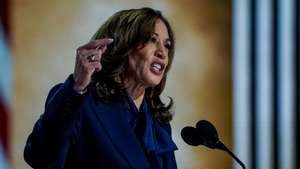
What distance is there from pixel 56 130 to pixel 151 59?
32 cm

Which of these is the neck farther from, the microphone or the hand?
the hand

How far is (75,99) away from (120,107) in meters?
0.21

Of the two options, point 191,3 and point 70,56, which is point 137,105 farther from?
point 191,3

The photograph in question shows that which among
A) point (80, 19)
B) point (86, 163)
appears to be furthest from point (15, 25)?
point (86, 163)

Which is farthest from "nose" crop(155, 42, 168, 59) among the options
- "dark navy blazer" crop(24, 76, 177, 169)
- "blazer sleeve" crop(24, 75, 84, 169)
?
"blazer sleeve" crop(24, 75, 84, 169)

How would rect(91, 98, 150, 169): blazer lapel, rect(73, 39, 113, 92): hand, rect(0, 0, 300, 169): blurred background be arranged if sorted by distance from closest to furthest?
rect(73, 39, 113, 92): hand
rect(91, 98, 150, 169): blazer lapel
rect(0, 0, 300, 169): blurred background

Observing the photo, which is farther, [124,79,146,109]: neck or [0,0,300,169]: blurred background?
[0,0,300,169]: blurred background

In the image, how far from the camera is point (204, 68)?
1.62m

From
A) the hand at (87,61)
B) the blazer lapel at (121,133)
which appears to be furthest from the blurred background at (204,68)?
the hand at (87,61)

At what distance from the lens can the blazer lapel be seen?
1166 mm

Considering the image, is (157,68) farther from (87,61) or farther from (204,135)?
(87,61)

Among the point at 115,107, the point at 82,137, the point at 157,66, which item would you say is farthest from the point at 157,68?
the point at 82,137

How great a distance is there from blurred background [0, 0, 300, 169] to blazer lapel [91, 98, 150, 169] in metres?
0.34

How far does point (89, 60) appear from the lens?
1.00 meters
